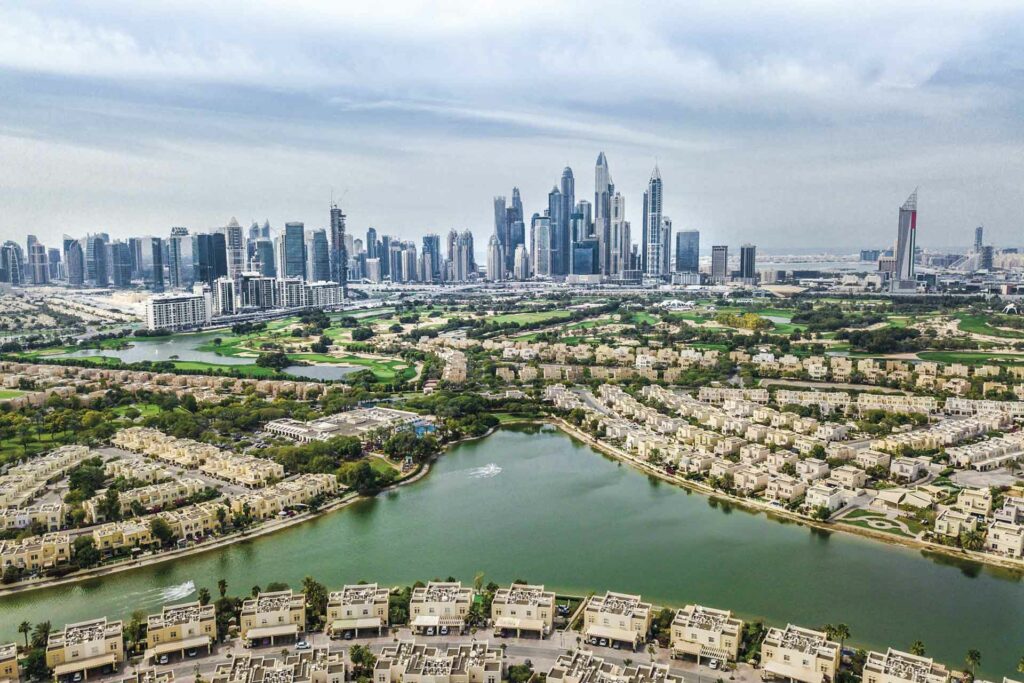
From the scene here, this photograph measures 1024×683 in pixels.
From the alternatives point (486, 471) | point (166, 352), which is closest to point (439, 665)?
point (486, 471)

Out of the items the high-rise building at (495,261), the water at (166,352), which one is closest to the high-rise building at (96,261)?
the high-rise building at (495,261)

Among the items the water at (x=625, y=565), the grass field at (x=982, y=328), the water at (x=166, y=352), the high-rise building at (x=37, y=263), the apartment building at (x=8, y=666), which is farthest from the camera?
the high-rise building at (x=37, y=263)

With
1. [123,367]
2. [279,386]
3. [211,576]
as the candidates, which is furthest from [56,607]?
[123,367]

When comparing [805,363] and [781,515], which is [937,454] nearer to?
[781,515]

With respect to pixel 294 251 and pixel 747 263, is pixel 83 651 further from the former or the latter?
pixel 747 263

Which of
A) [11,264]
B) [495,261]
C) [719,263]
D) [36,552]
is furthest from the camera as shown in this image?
[495,261]

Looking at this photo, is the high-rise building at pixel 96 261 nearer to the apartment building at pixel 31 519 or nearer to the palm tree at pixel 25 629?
the apartment building at pixel 31 519
